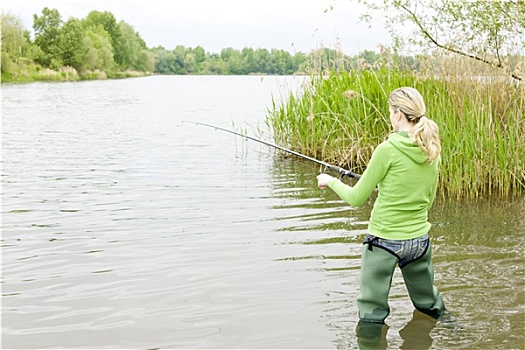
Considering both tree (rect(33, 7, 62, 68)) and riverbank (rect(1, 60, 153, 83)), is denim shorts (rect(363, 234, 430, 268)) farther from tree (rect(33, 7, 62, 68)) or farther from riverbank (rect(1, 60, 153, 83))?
tree (rect(33, 7, 62, 68))

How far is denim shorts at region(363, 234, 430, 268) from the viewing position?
3959mm

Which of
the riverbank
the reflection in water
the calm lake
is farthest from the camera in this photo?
the riverbank

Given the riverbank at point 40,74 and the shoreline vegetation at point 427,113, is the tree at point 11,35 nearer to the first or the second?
the riverbank at point 40,74

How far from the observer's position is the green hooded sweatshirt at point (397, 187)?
12.8 ft

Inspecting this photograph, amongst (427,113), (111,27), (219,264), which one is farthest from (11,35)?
(219,264)

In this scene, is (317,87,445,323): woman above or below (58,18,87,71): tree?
below

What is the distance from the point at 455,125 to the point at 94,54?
250ft

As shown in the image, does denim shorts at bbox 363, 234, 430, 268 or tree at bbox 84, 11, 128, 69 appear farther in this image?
tree at bbox 84, 11, 128, 69

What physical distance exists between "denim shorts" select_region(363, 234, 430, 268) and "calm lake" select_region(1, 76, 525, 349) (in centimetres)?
56

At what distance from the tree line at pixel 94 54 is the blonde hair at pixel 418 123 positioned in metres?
6.88

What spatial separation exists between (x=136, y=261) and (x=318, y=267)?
164cm

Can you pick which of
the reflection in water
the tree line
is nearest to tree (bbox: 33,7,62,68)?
the tree line

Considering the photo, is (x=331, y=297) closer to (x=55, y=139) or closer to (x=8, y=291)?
(x=8, y=291)

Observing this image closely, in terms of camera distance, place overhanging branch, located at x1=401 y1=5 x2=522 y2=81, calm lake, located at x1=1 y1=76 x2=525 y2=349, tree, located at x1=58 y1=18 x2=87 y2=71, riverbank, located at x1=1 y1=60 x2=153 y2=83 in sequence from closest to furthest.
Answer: calm lake, located at x1=1 y1=76 x2=525 y2=349 → overhanging branch, located at x1=401 y1=5 x2=522 y2=81 → riverbank, located at x1=1 y1=60 x2=153 y2=83 → tree, located at x1=58 y1=18 x2=87 y2=71
